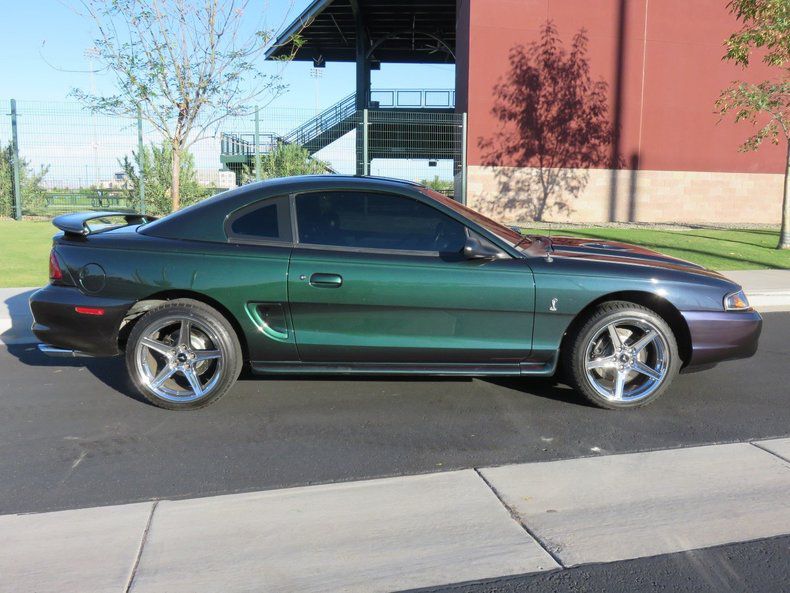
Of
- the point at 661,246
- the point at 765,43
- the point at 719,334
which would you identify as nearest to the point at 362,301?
the point at 719,334

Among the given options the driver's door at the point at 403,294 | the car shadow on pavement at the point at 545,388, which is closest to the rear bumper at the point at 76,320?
Answer: the driver's door at the point at 403,294

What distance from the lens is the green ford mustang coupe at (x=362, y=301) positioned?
428 centimetres

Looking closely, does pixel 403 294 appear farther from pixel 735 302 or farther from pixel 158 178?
pixel 158 178

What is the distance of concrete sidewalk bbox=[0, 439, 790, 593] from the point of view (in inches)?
101

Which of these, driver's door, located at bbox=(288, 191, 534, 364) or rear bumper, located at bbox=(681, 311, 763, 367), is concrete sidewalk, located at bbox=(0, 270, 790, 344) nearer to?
driver's door, located at bbox=(288, 191, 534, 364)

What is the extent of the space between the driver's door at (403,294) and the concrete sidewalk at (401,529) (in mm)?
1065

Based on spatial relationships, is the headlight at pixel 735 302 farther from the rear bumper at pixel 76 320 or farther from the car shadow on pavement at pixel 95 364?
the car shadow on pavement at pixel 95 364

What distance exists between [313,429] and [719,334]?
2.82 metres

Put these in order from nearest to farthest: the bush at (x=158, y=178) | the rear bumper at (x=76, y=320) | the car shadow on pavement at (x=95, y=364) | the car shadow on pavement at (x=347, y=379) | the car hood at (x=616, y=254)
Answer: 1. the rear bumper at (x=76, y=320)
2. the car hood at (x=616, y=254)
3. the car shadow on pavement at (x=347, y=379)
4. the car shadow on pavement at (x=95, y=364)
5. the bush at (x=158, y=178)

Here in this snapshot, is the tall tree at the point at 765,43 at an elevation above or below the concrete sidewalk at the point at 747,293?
above

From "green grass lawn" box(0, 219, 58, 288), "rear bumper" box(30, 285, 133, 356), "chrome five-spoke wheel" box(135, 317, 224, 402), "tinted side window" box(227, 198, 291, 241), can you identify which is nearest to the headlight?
"tinted side window" box(227, 198, 291, 241)

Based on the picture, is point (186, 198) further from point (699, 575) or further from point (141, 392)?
point (699, 575)

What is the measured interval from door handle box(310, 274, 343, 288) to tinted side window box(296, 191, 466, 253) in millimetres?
259

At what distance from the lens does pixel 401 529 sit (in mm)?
2900
